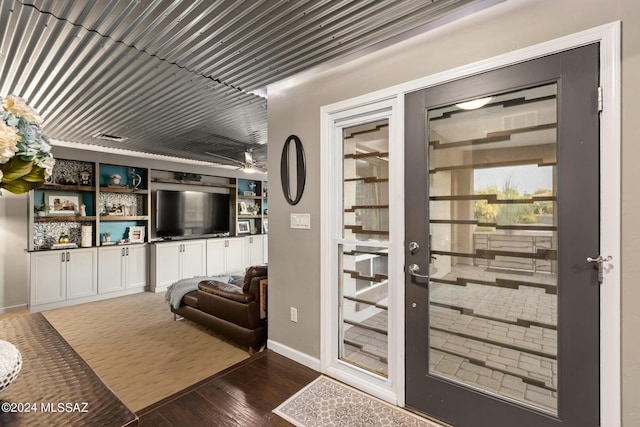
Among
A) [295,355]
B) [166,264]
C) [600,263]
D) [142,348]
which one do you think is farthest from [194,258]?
[600,263]

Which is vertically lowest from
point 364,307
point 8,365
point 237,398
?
point 237,398

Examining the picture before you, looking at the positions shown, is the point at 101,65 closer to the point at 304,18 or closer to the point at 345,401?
the point at 304,18

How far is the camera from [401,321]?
76.0 inches

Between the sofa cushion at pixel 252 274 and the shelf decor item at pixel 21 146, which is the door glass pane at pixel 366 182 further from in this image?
the shelf decor item at pixel 21 146

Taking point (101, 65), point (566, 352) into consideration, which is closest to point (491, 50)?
point (566, 352)

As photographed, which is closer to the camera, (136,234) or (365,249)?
(365,249)

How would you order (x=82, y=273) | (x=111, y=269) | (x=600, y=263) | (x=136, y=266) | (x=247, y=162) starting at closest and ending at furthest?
1. (x=600, y=263)
2. (x=82, y=273)
3. (x=247, y=162)
4. (x=111, y=269)
5. (x=136, y=266)

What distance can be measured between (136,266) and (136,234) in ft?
1.94

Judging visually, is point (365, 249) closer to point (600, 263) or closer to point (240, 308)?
point (600, 263)

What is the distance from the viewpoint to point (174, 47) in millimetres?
2078

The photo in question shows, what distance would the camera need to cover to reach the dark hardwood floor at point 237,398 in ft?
5.99

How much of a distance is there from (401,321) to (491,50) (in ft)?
5.58

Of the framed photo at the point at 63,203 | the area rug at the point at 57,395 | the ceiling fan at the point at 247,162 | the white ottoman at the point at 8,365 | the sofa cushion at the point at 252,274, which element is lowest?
the sofa cushion at the point at 252,274

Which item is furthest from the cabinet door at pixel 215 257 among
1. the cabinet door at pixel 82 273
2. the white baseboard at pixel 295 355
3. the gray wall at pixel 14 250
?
the white baseboard at pixel 295 355
